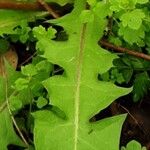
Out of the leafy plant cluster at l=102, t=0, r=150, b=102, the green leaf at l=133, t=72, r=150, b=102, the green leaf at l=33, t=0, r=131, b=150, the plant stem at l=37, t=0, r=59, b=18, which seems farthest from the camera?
the plant stem at l=37, t=0, r=59, b=18

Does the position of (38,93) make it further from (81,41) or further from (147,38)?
(147,38)

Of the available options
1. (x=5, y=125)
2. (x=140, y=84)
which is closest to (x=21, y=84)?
(x=5, y=125)

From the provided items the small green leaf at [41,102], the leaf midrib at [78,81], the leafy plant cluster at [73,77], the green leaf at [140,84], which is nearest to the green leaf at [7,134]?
the leafy plant cluster at [73,77]

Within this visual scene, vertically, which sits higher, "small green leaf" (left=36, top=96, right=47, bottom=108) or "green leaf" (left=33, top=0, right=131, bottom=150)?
"green leaf" (left=33, top=0, right=131, bottom=150)

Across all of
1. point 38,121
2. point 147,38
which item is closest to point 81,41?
point 147,38

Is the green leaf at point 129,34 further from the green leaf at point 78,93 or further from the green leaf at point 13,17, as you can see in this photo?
the green leaf at point 13,17

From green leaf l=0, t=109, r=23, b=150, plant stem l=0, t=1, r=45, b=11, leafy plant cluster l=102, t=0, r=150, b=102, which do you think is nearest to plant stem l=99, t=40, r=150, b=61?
leafy plant cluster l=102, t=0, r=150, b=102

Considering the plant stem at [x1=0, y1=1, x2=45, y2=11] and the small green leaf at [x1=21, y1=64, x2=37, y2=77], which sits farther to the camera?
the plant stem at [x1=0, y1=1, x2=45, y2=11]

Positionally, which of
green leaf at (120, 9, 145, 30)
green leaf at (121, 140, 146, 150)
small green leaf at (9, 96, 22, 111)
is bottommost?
green leaf at (121, 140, 146, 150)

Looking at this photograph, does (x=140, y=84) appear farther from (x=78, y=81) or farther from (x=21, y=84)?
(x=21, y=84)

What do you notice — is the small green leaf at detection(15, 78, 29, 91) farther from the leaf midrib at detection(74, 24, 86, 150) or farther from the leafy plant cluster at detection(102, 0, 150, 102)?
the leafy plant cluster at detection(102, 0, 150, 102)
